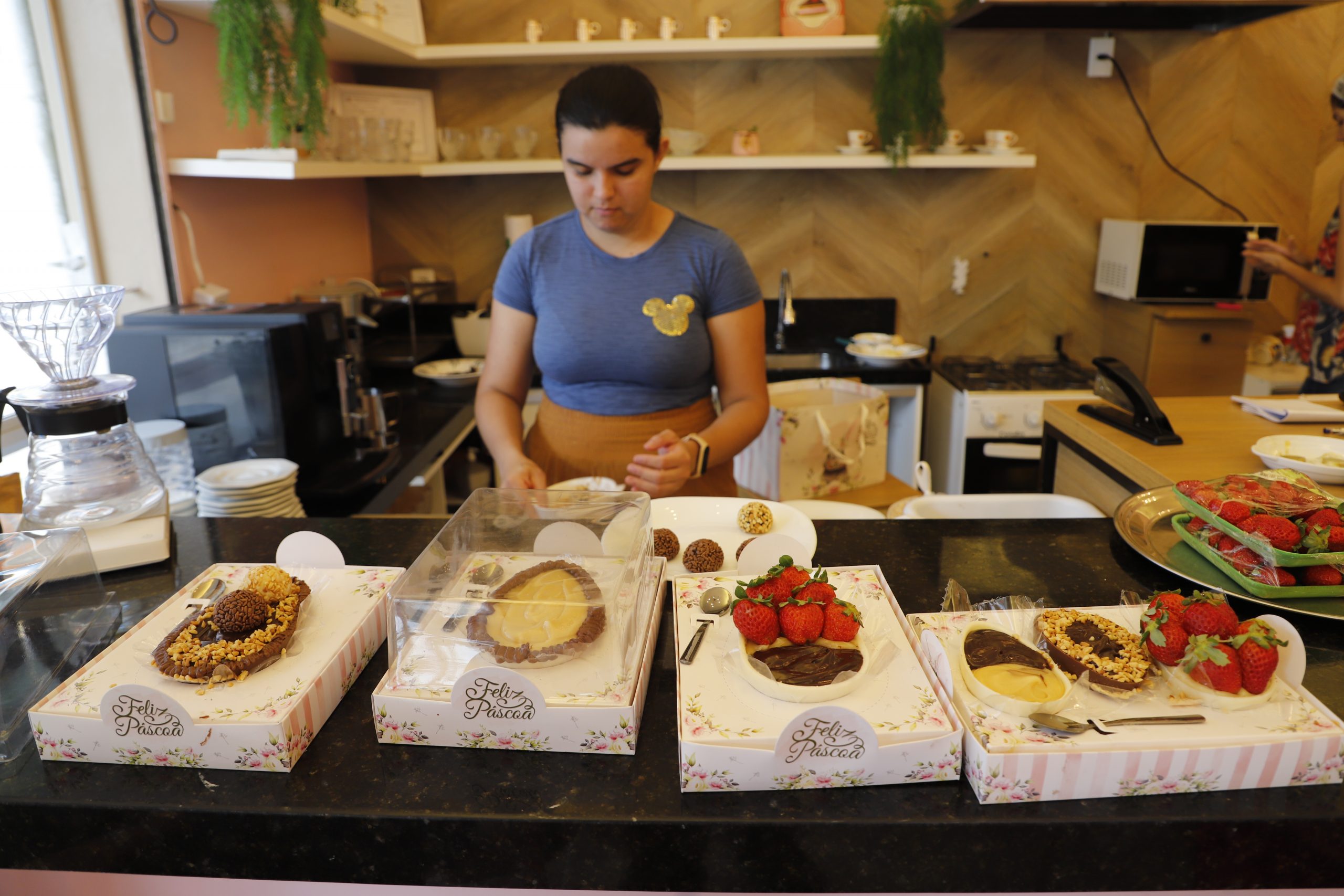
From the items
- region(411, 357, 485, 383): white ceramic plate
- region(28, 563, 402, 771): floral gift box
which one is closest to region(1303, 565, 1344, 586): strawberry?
region(28, 563, 402, 771): floral gift box

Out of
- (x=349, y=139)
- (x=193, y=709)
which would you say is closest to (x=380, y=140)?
(x=349, y=139)

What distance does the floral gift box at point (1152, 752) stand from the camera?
770 mm

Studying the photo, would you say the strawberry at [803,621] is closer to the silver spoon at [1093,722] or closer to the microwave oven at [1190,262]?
the silver spoon at [1093,722]

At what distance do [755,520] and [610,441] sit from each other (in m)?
0.71

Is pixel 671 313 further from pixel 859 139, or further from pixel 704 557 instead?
pixel 859 139

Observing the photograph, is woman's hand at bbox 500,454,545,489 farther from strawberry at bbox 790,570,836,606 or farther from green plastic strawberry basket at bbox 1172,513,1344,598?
green plastic strawberry basket at bbox 1172,513,1344,598

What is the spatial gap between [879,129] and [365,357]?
198cm

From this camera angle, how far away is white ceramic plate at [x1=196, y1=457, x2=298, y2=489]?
5.72ft

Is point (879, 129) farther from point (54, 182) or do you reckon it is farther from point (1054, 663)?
point (1054, 663)

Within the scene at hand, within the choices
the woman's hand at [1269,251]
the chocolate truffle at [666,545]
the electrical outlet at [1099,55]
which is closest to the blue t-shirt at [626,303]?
the chocolate truffle at [666,545]

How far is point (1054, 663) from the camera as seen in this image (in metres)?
0.88

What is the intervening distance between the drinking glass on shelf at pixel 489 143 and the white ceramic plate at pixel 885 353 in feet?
4.90

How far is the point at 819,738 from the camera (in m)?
0.79

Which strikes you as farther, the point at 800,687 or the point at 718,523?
the point at 718,523
